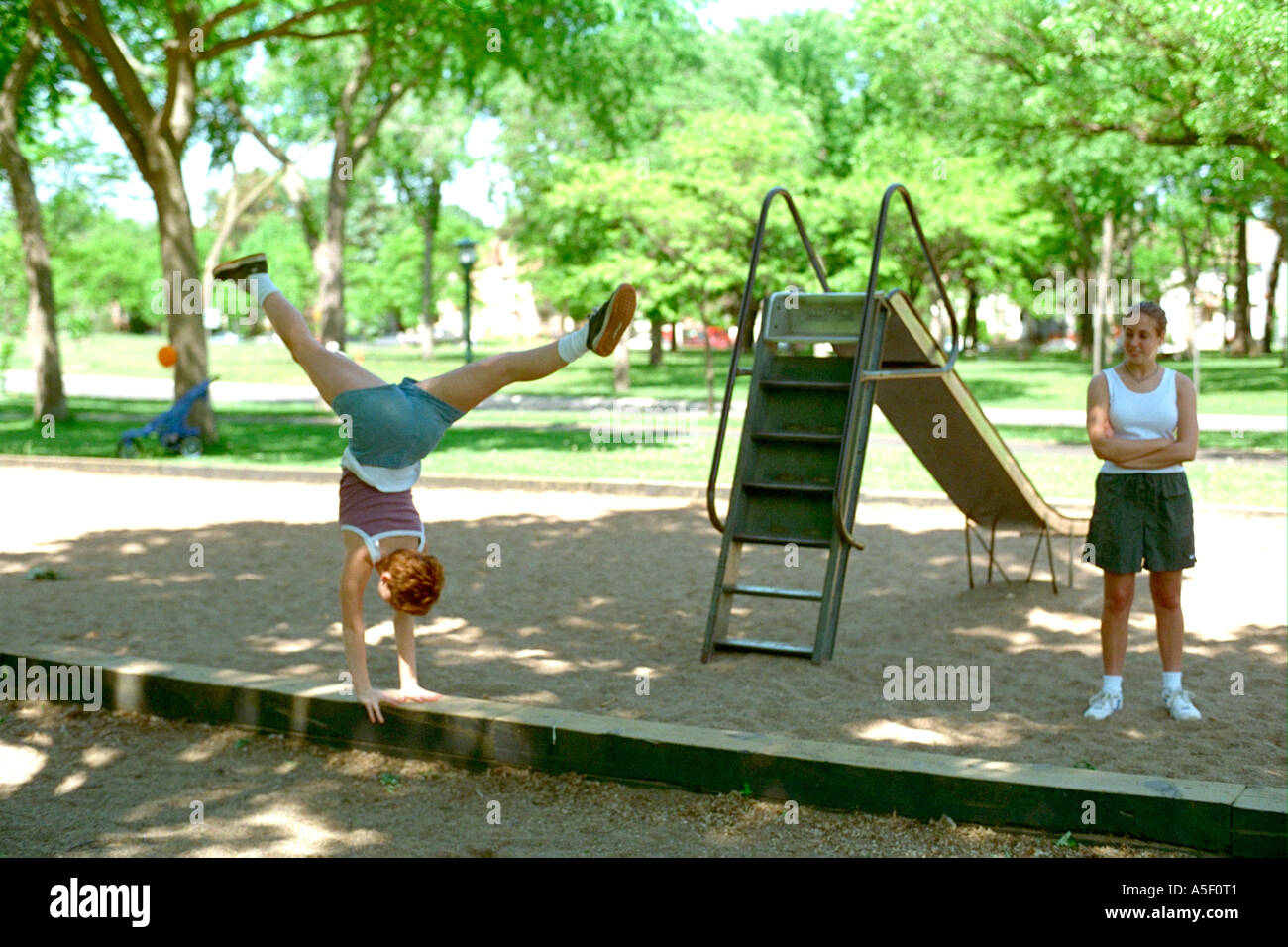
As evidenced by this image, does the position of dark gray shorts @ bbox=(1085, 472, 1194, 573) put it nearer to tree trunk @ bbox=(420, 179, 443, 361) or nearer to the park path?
the park path

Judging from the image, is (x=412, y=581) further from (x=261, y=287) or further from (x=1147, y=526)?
(x=1147, y=526)

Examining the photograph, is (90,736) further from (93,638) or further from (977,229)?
(977,229)

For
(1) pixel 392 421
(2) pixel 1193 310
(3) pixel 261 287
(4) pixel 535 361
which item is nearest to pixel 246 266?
(3) pixel 261 287

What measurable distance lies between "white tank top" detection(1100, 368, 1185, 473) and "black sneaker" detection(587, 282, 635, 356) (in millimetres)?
2289

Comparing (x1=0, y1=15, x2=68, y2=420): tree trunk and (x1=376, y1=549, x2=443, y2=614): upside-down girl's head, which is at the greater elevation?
(x1=0, y1=15, x2=68, y2=420): tree trunk

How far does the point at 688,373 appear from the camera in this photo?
146ft

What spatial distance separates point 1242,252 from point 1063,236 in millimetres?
6982

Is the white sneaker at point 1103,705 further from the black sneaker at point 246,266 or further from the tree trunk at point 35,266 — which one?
the tree trunk at point 35,266

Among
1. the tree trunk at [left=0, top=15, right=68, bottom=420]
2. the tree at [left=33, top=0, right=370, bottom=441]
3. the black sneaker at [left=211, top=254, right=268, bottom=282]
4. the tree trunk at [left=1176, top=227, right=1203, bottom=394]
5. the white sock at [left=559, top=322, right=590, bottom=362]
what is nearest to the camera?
the white sock at [left=559, top=322, right=590, bottom=362]

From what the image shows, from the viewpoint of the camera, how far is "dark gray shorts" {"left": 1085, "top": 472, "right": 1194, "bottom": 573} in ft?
20.5

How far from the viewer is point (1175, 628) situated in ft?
20.9

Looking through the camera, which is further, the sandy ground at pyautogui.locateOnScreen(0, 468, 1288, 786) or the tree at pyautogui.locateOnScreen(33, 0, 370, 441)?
the tree at pyautogui.locateOnScreen(33, 0, 370, 441)

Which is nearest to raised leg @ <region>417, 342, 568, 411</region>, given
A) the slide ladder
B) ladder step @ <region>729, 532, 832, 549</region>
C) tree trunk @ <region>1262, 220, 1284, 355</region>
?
the slide ladder

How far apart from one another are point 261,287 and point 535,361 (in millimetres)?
1404
